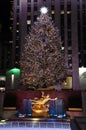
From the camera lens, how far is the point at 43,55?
995 inches

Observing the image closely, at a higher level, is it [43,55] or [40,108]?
[43,55]

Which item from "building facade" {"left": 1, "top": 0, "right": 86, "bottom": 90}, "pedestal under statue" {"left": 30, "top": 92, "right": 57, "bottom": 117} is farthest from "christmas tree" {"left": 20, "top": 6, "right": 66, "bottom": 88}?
"building facade" {"left": 1, "top": 0, "right": 86, "bottom": 90}

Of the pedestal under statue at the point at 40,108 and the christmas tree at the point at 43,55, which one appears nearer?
the pedestal under statue at the point at 40,108

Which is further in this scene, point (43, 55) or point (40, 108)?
point (43, 55)

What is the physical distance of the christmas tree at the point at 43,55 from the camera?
25.2 metres

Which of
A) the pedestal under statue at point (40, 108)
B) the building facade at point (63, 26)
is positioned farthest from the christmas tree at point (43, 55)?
the building facade at point (63, 26)

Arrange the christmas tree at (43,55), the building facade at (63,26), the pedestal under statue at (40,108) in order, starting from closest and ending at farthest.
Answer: the pedestal under statue at (40,108), the christmas tree at (43,55), the building facade at (63,26)

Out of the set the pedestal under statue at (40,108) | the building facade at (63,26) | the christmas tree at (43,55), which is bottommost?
the pedestal under statue at (40,108)

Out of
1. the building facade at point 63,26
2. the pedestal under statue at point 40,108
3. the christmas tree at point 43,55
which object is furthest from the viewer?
the building facade at point 63,26

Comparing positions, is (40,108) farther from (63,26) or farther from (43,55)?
(63,26)

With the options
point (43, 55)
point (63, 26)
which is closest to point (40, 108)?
point (43, 55)

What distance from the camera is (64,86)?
42781 millimetres

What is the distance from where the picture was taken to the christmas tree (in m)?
25.2

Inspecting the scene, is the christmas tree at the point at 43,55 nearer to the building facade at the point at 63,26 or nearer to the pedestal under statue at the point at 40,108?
the pedestal under statue at the point at 40,108
